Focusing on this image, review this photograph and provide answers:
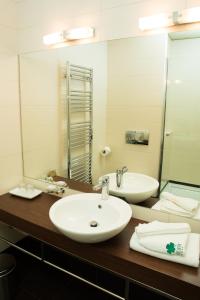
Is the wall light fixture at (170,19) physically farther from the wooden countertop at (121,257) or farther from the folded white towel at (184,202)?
the wooden countertop at (121,257)

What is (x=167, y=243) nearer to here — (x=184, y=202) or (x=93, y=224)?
(x=184, y=202)

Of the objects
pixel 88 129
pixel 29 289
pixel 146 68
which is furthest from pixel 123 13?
pixel 29 289

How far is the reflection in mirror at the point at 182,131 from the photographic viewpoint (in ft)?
4.44

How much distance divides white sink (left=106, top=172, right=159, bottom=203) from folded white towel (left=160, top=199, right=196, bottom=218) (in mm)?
100

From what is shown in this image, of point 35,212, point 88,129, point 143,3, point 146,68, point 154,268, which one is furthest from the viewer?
point 88,129

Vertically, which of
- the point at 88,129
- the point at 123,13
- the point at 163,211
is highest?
the point at 123,13

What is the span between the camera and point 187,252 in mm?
1137

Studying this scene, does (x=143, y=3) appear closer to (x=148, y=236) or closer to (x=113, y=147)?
(x=113, y=147)

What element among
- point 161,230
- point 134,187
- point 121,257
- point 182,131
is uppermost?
point 182,131

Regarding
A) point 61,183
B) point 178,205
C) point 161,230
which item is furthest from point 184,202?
point 61,183

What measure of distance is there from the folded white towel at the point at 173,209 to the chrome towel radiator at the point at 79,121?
1.93ft

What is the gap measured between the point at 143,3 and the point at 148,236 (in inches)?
52.3

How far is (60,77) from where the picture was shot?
6.25 ft

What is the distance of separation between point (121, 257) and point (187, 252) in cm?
33
